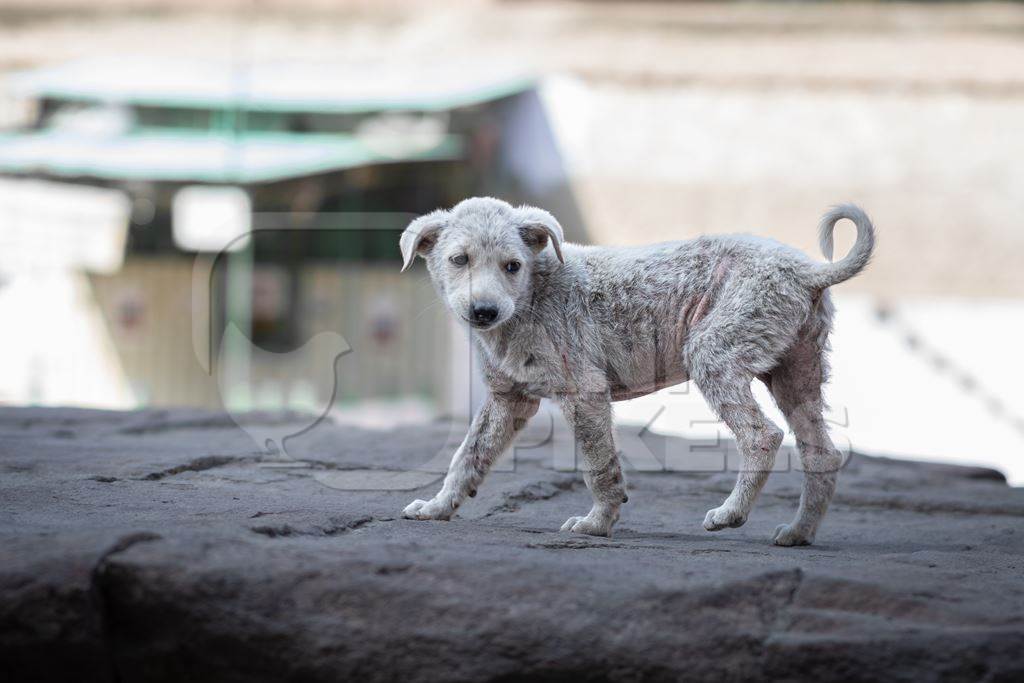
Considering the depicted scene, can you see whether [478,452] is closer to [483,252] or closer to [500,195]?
[483,252]

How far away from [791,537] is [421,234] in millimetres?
1820

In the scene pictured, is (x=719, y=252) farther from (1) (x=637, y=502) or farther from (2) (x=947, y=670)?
(2) (x=947, y=670)

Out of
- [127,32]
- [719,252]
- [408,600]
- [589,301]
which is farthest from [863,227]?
[127,32]

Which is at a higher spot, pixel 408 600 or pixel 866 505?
pixel 408 600

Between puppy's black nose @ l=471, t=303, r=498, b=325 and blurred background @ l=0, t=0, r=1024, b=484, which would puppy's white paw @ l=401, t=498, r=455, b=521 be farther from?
blurred background @ l=0, t=0, r=1024, b=484

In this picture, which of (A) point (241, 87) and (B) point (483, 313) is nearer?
(B) point (483, 313)

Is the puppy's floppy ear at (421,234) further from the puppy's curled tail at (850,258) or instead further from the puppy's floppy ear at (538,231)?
the puppy's curled tail at (850,258)

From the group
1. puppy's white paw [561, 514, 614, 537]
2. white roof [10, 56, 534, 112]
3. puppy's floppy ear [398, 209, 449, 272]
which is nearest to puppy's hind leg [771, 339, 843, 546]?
puppy's white paw [561, 514, 614, 537]

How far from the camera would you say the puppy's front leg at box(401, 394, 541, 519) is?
4.52 m

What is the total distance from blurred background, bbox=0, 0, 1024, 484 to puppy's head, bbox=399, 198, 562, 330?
310 inches

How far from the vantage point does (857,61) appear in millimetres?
13750

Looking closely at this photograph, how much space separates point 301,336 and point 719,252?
9.48 meters

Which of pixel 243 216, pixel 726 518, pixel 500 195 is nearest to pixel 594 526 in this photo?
pixel 726 518

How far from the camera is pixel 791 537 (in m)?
4.51
